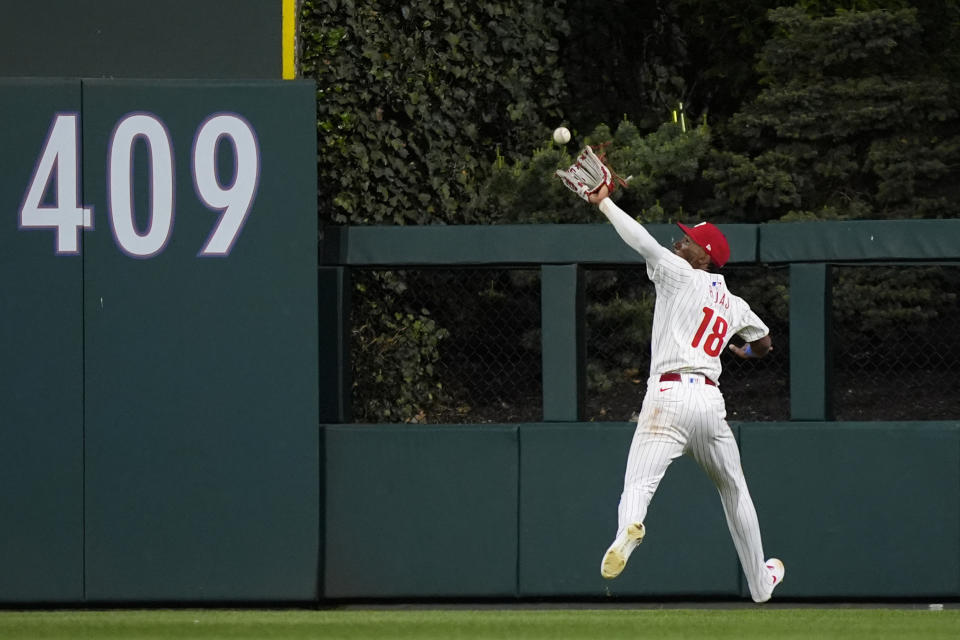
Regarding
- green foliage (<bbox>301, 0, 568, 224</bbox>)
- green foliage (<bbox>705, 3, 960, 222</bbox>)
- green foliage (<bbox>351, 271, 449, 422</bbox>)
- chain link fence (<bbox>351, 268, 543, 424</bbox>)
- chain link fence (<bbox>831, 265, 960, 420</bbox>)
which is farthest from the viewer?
green foliage (<bbox>705, 3, 960, 222</bbox>)

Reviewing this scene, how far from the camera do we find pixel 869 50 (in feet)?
39.3

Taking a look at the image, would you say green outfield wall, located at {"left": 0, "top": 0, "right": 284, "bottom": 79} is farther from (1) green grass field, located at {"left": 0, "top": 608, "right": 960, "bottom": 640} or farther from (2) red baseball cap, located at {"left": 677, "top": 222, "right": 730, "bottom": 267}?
(1) green grass field, located at {"left": 0, "top": 608, "right": 960, "bottom": 640}

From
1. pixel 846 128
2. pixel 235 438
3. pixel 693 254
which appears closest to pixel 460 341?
pixel 846 128

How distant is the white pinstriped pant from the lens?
21.4 feet

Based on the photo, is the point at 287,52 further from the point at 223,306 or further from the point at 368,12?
the point at 368,12

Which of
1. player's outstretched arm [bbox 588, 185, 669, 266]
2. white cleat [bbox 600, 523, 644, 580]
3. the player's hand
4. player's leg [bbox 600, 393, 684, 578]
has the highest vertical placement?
the player's hand

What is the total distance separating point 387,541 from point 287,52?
2855mm

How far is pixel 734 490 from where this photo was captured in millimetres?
6695

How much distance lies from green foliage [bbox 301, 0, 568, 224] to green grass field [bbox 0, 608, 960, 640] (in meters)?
4.16

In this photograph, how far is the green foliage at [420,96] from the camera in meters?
11.1

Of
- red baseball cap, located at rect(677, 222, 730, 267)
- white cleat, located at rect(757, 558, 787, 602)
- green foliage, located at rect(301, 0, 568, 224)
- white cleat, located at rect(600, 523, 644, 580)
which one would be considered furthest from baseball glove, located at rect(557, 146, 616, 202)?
green foliage, located at rect(301, 0, 568, 224)

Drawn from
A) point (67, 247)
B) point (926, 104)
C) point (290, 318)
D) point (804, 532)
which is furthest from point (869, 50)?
point (67, 247)

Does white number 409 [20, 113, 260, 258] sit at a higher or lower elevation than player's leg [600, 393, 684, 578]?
higher

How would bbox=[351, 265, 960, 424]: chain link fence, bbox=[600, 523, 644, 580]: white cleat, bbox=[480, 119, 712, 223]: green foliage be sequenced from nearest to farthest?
bbox=[600, 523, 644, 580]: white cleat
bbox=[351, 265, 960, 424]: chain link fence
bbox=[480, 119, 712, 223]: green foliage
